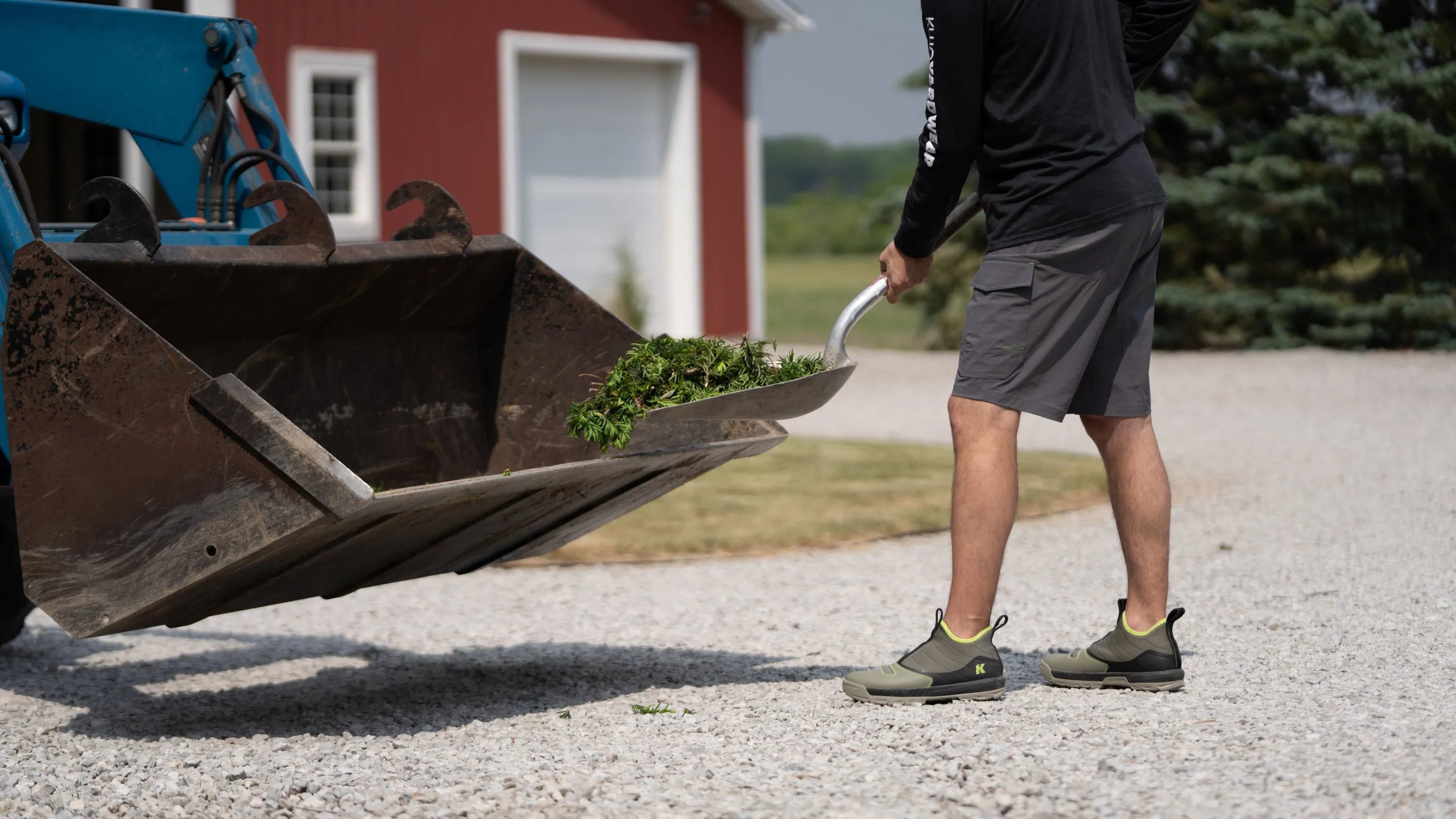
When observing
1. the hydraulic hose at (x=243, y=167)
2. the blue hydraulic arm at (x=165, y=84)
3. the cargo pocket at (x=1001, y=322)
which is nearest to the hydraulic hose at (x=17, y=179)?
the blue hydraulic arm at (x=165, y=84)

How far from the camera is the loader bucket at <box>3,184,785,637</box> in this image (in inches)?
147

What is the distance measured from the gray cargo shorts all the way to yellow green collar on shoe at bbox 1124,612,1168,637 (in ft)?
1.99

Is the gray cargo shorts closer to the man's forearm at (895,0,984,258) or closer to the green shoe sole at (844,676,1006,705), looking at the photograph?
the man's forearm at (895,0,984,258)

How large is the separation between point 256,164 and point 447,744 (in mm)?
2086

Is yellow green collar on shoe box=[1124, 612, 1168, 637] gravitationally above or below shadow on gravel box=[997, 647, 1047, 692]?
above

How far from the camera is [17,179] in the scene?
4426mm

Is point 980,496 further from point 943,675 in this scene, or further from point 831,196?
point 831,196

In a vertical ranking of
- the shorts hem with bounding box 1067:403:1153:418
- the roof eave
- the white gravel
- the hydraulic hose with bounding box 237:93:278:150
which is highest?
the roof eave

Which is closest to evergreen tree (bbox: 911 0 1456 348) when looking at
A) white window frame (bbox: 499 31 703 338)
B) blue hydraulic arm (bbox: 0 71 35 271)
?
white window frame (bbox: 499 31 703 338)

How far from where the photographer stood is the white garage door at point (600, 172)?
17.8 meters

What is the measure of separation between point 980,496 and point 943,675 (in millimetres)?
458

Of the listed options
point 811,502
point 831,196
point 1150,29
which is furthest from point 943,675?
point 831,196

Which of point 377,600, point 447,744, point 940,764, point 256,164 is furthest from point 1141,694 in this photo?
point 377,600

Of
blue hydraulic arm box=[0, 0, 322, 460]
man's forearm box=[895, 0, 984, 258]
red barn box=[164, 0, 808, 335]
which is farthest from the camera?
red barn box=[164, 0, 808, 335]
